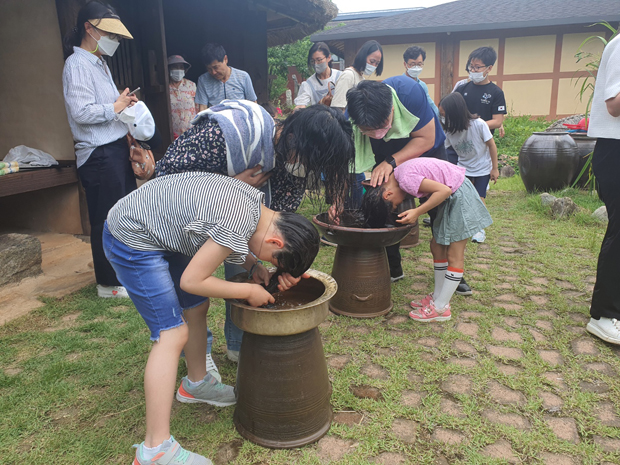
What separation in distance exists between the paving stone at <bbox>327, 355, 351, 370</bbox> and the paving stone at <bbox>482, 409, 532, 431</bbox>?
831 millimetres

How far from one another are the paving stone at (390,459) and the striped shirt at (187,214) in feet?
3.56

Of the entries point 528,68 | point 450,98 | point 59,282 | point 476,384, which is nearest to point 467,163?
point 450,98

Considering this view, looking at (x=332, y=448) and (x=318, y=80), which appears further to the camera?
(x=318, y=80)

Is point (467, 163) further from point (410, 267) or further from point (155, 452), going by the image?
point (155, 452)

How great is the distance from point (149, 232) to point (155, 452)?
87cm

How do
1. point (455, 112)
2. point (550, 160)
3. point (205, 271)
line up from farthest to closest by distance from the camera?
point (550, 160), point (455, 112), point (205, 271)

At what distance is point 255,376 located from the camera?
6.83 ft

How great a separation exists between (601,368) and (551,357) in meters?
0.26

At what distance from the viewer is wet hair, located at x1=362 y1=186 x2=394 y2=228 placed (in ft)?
10.3

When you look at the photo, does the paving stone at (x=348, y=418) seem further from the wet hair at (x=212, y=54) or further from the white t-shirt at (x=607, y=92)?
the wet hair at (x=212, y=54)

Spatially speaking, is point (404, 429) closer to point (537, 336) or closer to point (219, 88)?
point (537, 336)

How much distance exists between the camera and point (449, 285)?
3.29 m

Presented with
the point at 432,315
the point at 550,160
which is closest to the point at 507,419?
the point at 432,315

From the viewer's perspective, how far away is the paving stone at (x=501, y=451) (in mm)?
1997
